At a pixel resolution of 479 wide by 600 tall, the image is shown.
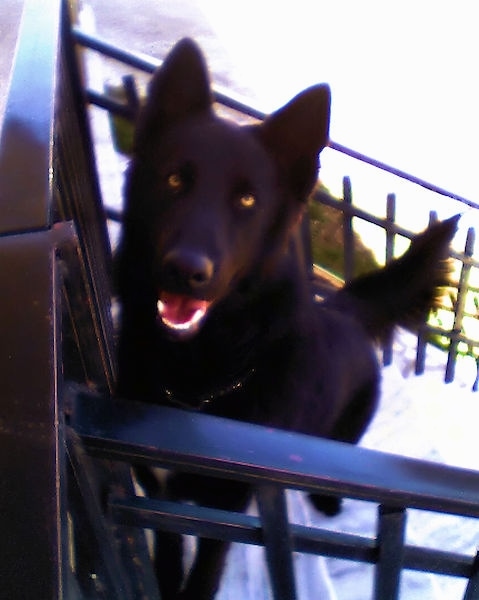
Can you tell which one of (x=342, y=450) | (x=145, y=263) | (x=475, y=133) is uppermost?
(x=342, y=450)

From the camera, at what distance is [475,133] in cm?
512

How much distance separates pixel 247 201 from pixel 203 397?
1.62 feet

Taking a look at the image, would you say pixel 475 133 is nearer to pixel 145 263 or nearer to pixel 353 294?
pixel 353 294

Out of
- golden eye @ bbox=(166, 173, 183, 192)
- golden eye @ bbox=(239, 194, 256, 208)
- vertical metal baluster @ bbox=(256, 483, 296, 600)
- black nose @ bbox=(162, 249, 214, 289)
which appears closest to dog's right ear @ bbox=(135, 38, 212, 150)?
golden eye @ bbox=(166, 173, 183, 192)

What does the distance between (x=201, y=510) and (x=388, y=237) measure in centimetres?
205

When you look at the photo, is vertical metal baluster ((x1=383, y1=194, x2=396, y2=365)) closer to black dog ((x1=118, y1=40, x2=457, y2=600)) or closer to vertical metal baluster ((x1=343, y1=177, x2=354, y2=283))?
vertical metal baluster ((x1=343, y1=177, x2=354, y2=283))

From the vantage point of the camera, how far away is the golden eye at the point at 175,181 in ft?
4.61

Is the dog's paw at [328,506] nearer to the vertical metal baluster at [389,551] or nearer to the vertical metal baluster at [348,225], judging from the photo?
the vertical metal baluster at [348,225]

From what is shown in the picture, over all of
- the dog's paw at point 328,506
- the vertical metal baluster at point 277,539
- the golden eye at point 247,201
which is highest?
the golden eye at point 247,201

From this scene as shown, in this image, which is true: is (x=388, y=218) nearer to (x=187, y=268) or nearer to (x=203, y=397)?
(x=203, y=397)

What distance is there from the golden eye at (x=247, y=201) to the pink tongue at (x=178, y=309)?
0.83ft

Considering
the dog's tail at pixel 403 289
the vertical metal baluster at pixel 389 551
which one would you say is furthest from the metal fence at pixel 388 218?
the vertical metal baluster at pixel 389 551

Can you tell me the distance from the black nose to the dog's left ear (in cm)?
36

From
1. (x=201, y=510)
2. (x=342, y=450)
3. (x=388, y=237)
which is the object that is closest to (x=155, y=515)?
(x=201, y=510)
